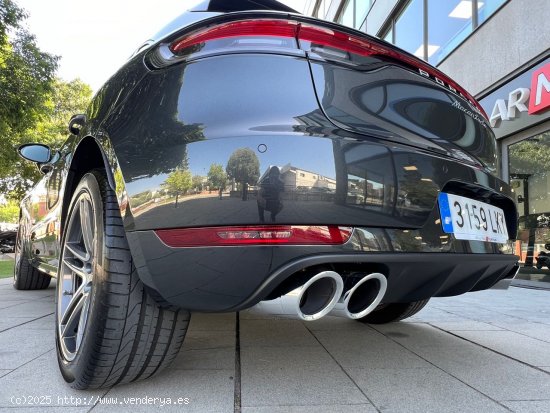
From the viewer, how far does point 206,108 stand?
1.39 m

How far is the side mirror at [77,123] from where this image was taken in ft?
6.85

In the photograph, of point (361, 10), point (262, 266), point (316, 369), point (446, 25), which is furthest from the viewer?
point (361, 10)

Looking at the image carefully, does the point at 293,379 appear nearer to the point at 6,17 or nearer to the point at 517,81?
the point at 517,81

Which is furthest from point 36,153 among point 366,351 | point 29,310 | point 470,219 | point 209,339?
point 470,219

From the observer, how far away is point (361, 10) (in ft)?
44.5

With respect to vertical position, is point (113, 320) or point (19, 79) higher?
point (19, 79)

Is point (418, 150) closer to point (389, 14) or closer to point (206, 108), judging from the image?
point (206, 108)

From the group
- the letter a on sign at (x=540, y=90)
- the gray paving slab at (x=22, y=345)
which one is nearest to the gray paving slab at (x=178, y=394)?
the gray paving slab at (x=22, y=345)

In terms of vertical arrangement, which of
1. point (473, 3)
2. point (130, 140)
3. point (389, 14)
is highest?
point (389, 14)

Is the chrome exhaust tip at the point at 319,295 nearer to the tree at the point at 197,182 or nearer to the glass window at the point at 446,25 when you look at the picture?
the tree at the point at 197,182

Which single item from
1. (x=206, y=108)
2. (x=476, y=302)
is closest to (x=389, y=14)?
(x=476, y=302)

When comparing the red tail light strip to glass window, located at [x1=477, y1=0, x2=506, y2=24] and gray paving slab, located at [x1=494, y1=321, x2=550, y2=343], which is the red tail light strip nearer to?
gray paving slab, located at [x1=494, y1=321, x2=550, y2=343]

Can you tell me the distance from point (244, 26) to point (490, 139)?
1316 millimetres

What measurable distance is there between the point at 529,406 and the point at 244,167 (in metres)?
1.40
